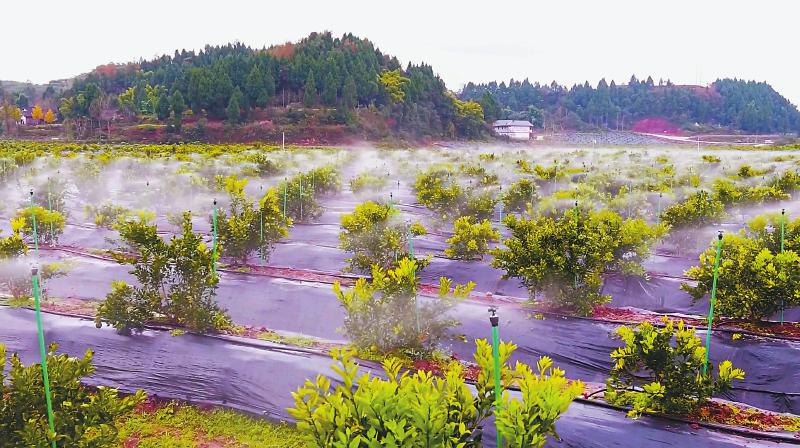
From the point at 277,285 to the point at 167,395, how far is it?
11.2 feet

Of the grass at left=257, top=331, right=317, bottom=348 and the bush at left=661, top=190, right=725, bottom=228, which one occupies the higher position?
the bush at left=661, top=190, right=725, bottom=228

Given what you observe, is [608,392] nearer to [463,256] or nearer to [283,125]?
[463,256]

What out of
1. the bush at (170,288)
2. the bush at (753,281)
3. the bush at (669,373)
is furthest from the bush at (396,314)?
the bush at (753,281)

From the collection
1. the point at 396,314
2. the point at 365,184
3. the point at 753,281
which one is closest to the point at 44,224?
the point at 396,314

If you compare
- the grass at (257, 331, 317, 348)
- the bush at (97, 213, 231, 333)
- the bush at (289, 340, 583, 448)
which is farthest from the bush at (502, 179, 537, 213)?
the bush at (289, 340, 583, 448)

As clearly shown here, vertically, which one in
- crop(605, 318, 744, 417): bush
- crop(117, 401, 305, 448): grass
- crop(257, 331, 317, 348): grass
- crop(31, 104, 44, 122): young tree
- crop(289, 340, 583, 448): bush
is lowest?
crop(117, 401, 305, 448): grass

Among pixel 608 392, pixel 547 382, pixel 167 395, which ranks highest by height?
pixel 547 382

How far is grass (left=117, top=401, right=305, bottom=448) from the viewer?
5715 millimetres

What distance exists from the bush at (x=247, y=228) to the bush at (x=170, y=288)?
2968 mm

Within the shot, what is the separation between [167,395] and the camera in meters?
6.55

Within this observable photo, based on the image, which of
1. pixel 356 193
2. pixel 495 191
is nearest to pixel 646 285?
pixel 495 191

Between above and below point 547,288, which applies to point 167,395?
below

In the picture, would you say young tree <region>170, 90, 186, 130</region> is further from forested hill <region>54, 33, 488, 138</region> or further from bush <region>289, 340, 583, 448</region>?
bush <region>289, 340, 583, 448</region>

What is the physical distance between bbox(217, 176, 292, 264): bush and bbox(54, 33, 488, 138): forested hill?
48.8 m
